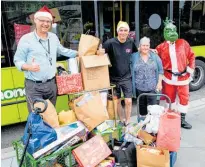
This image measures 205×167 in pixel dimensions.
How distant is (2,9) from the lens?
4.42 m

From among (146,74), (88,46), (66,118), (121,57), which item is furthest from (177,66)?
(66,118)

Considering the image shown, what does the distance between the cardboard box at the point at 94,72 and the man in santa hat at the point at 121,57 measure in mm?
257

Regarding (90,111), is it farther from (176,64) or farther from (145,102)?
(176,64)

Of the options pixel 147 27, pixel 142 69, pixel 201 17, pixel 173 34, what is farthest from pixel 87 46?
pixel 201 17

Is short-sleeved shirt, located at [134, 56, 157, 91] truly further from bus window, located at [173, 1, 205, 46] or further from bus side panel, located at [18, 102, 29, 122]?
bus window, located at [173, 1, 205, 46]

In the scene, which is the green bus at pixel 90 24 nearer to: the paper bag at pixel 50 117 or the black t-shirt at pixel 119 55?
the black t-shirt at pixel 119 55

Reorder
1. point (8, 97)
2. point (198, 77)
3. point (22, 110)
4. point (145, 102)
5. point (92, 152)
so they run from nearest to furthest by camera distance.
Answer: point (92, 152), point (145, 102), point (8, 97), point (22, 110), point (198, 77)

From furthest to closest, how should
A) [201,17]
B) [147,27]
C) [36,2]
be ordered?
[201,17], [147,27], [36,2]

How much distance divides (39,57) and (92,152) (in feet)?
4.16

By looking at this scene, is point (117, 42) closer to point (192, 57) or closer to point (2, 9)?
point (192, 57)

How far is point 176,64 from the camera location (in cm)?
425

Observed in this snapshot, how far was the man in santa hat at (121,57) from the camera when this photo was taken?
3980 millimetres

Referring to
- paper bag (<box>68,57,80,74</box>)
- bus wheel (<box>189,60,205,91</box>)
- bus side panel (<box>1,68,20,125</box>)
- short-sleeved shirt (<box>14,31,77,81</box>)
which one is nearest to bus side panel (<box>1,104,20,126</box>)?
bus side panel (<box>1,68,20,125</box>)

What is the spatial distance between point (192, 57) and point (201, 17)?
2563 mm
